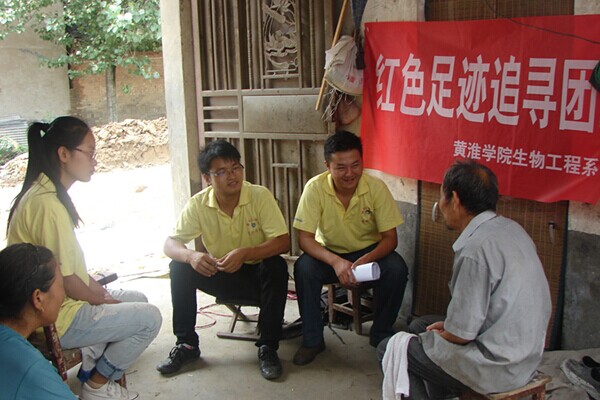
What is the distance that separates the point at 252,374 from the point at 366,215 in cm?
124

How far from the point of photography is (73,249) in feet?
9.80

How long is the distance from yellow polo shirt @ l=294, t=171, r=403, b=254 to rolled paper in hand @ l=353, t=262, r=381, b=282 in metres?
0.41

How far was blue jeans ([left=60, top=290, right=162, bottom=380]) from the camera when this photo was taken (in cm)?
303

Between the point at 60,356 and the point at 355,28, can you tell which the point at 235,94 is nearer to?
the point at 355,28

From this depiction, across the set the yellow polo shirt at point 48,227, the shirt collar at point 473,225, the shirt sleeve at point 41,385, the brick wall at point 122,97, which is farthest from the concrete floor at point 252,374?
the brick wall at point 122,97

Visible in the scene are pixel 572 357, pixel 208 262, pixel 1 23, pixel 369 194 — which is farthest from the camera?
pixel 1 23

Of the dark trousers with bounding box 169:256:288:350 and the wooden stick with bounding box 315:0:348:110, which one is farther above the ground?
the wooden stick with bounding box 315:0:348:110

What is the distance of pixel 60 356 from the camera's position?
112 inches

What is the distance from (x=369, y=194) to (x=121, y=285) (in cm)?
276

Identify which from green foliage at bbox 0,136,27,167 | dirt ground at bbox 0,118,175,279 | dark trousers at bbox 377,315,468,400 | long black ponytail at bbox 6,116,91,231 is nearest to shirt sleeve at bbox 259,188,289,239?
long black ponytail at bbox 6,116,91,231

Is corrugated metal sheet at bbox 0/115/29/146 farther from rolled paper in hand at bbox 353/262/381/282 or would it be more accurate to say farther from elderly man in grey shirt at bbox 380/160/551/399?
elderly man in grey shirt at bbox 380/160/551/399

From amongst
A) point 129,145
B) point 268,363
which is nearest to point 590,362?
point 268,363

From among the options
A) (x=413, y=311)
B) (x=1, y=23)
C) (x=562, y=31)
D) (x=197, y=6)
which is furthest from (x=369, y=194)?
(x=1, y=23)

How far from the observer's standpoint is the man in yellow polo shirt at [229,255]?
3.78 meters
